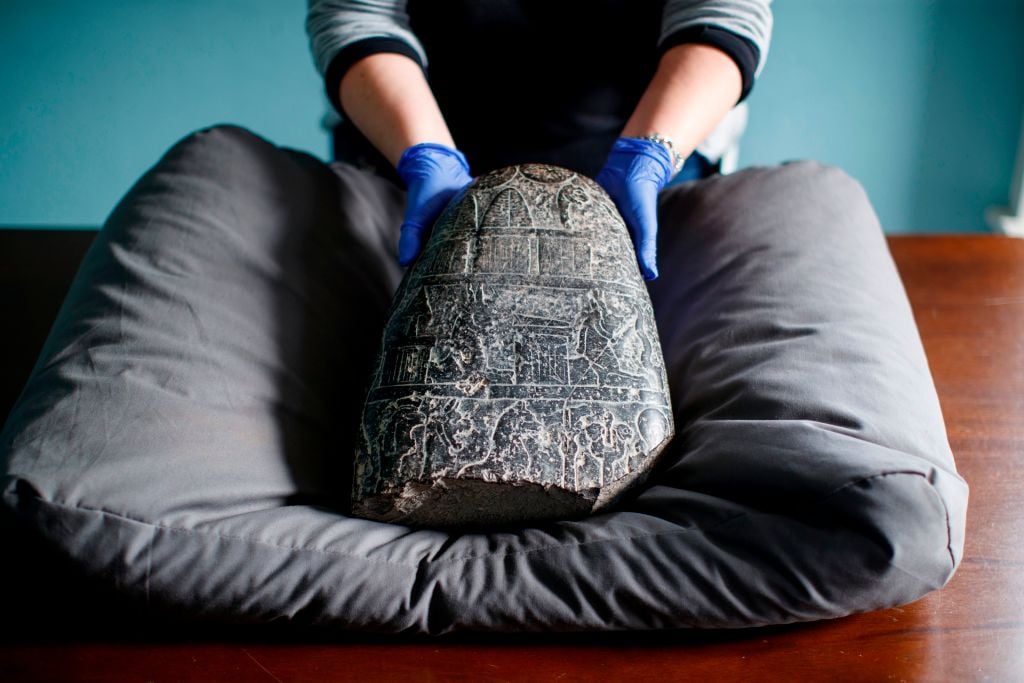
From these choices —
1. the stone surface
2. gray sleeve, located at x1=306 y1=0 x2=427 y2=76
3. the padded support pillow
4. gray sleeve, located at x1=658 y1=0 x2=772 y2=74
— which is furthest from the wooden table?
gray sleeve, located at x1=306 y1=0 x2=427 y2=76

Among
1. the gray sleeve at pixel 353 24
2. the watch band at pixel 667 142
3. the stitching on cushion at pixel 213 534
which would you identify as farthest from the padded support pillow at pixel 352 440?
the gray sleeve at pixel 353 24

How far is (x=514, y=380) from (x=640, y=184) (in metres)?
0.41

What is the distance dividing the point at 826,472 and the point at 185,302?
714 millimetres

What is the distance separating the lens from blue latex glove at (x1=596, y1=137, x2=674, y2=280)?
4.19 feet

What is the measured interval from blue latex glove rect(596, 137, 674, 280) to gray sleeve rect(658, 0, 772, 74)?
8.4 inches

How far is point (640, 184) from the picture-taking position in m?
1.31

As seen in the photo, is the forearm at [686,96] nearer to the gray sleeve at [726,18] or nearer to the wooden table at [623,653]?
the gray sleeve at [726,18]

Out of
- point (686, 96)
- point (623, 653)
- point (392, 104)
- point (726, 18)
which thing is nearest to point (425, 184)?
point (392, 104)

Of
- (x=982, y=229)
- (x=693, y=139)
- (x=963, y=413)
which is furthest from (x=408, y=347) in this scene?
(x=982, y=229)

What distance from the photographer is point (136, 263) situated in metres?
1.19

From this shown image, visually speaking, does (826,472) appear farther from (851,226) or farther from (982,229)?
(982,229)

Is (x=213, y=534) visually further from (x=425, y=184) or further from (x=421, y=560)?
(x=425, y=184)

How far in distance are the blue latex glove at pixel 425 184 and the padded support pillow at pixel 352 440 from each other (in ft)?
0.36

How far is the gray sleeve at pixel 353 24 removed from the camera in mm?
1482
